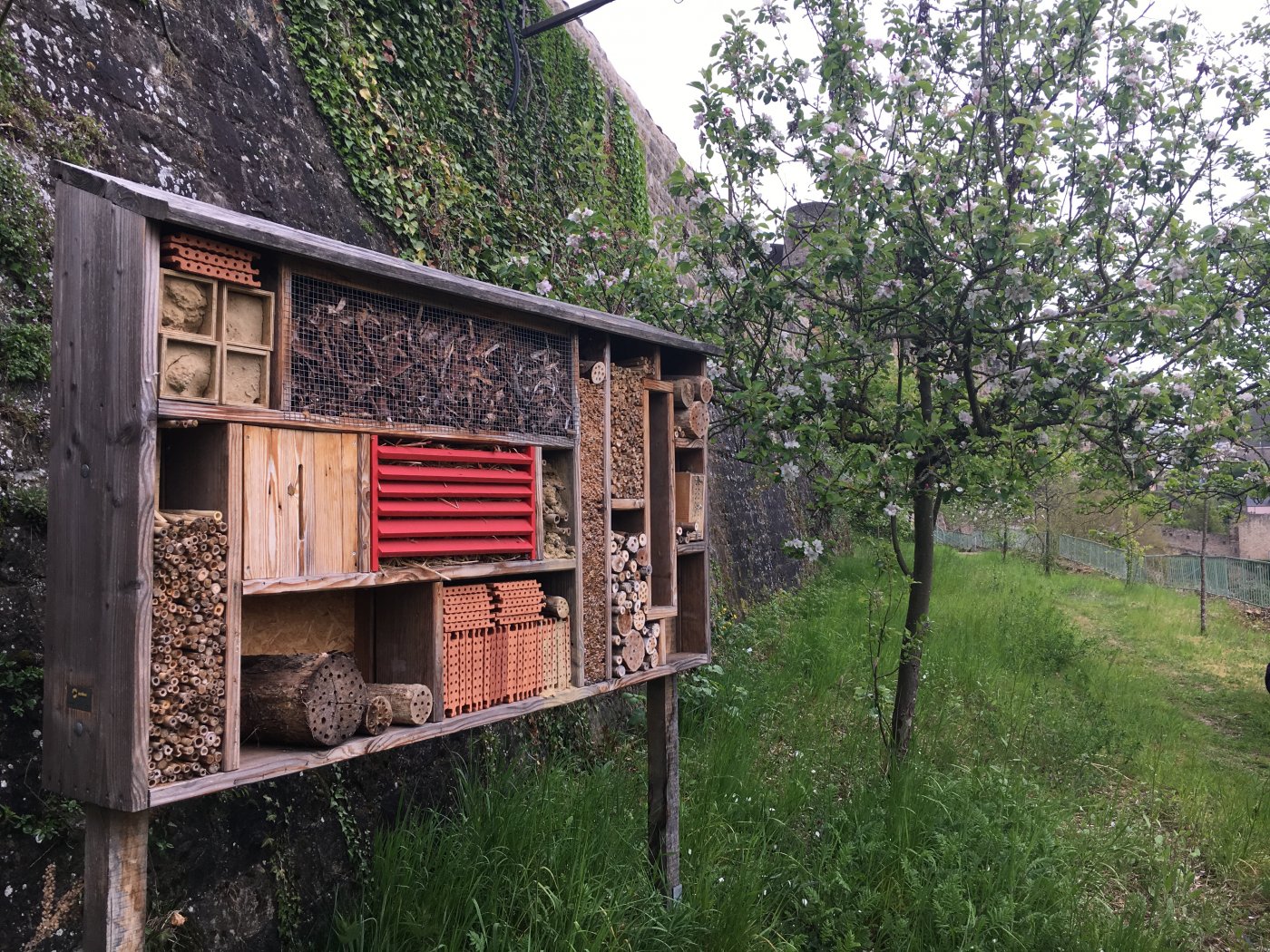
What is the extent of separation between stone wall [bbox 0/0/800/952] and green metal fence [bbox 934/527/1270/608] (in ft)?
49.0

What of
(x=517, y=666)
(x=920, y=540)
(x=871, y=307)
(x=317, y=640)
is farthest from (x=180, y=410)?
(x=920, y=540)

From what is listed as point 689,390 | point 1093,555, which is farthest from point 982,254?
point 1093,555

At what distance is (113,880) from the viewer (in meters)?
2.05

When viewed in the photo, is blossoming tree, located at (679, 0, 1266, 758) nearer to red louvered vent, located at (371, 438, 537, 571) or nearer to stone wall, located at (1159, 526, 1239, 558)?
red louvered vent, located at (371, 438, 537, 571)

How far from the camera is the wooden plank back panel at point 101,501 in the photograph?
2.01 m

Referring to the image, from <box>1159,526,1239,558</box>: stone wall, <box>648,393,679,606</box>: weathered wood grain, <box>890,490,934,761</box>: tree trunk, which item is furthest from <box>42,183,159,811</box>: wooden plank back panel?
<box>1159,526,1239,558</box>: stone wall

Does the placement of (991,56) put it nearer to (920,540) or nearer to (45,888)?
(920,540)

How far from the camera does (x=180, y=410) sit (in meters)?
2.11

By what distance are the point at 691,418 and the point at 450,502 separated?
160 cm

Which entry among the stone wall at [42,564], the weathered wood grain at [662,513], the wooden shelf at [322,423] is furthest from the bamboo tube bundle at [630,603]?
the stone wall at [42,564]

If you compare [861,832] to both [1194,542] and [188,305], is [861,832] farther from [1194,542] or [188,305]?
[1194,542]

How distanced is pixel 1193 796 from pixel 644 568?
15.5 ft

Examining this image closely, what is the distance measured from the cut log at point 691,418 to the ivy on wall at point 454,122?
2204 mm

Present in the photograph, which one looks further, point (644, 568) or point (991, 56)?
point (991, 56)
